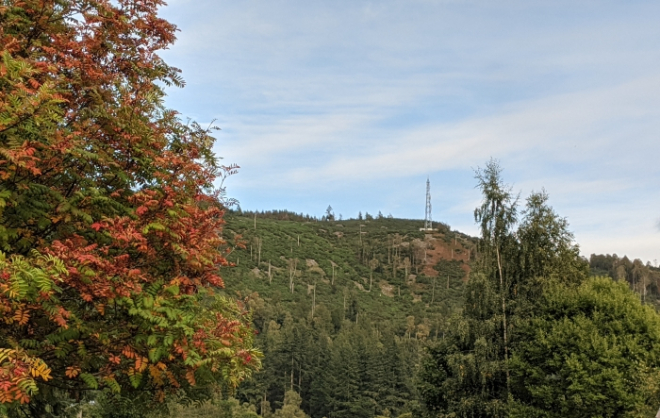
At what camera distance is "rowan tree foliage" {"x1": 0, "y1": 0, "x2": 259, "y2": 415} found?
5031mm

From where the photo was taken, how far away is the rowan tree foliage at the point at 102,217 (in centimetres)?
503

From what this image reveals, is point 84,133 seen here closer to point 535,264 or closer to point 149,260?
point 149,260

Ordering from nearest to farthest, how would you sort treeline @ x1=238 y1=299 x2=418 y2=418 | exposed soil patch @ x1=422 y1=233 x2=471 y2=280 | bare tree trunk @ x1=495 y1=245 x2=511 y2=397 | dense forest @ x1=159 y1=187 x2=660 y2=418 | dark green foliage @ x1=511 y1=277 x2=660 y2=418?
dark green foliage @ x1=511 y1=277 x2=660 y2=418, bare tree trunk @ x1=495 y1=245 x2=511 y2=397, dense forest @ x1=159 y1=187 x2=660 y2=418, treeline @ x1=238 y1=299 x2=418 y2=418, exposed soil patch @ x1=422 y1=233 x2=471 y2=280

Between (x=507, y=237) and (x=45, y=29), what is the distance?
24738 mm

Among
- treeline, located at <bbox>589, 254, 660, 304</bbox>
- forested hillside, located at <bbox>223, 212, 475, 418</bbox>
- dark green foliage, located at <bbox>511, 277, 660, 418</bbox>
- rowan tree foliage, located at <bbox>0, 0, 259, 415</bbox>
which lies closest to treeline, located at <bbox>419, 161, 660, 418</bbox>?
dark green foliage, located at <bbox>511, 277, 660, 418</bbox>

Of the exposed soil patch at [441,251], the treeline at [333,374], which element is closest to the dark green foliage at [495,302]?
the treeline at [333,374]

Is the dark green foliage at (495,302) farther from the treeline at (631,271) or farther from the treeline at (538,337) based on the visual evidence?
the treeline at (631,271)

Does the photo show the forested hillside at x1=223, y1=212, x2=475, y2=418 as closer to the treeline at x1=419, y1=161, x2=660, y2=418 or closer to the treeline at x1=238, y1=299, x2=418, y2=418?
the treeline at x1=238, y1=299, x2=418, y2=418

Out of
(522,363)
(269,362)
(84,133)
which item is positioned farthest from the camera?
(269,362)

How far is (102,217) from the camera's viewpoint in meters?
5.52

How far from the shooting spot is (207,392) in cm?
712

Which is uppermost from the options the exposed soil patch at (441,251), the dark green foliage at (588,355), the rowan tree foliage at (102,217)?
the exposed soil patch at (441,251)

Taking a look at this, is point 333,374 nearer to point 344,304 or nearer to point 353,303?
point 344,304

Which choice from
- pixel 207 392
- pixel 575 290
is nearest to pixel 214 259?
pixel 207 392
